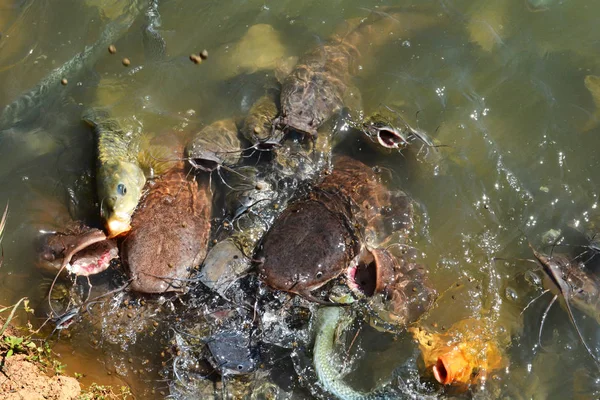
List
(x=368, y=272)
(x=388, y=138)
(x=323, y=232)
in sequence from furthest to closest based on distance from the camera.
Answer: (x=388, y=138) < (x=368, y=272) < (x=323, y=232)

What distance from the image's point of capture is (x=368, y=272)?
4.85 metres

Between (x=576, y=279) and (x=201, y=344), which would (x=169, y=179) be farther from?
(x=576, y=279)

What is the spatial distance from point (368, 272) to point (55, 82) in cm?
413

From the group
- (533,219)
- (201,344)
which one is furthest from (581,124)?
(201,344)

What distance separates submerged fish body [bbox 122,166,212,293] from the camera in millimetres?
4699

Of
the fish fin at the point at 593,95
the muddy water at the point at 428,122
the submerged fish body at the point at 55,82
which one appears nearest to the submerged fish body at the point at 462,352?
the muddy water at the point at 428,122

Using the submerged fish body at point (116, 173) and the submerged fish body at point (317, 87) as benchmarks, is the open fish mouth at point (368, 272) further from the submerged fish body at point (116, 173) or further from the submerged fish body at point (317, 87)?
the submerged fish body at point (116, 173)

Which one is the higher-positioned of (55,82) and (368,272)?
(55,82)

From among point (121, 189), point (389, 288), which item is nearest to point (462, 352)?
point (389, 288)

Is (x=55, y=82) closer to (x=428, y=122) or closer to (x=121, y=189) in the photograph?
(x=121, y=189)

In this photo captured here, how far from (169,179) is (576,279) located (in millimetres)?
4053

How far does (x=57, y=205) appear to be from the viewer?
223 inches

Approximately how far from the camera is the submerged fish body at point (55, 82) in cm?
606

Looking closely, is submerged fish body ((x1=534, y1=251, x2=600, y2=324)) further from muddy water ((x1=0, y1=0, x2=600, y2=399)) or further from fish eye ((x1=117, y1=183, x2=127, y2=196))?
fish eye ((x1=117, y1=183, x2=127, y2=196))
